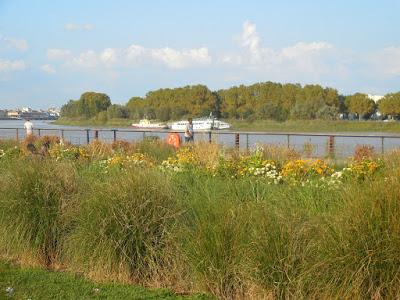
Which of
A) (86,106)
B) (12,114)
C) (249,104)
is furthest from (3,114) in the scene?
(249,104)

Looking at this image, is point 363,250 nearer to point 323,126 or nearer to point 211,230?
point 211,230

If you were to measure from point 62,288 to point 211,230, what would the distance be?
171 cm

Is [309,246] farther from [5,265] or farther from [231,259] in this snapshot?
[5,265]

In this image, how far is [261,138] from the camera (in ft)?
106

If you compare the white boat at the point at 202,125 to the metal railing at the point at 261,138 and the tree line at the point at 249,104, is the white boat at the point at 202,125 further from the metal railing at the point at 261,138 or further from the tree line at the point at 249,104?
the tree line at the point at 249,104

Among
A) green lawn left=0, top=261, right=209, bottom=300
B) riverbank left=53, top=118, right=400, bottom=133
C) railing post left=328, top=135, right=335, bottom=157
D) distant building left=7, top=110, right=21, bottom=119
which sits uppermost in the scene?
distant building left=7, top=110, right=21, bottom=119

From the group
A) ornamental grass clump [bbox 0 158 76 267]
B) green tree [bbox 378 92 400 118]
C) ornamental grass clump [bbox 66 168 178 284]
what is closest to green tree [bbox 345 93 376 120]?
green tree [bbox 378 92 400 118]

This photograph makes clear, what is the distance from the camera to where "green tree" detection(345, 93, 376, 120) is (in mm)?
84188

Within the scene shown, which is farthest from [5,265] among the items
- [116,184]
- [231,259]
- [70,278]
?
[231,259]

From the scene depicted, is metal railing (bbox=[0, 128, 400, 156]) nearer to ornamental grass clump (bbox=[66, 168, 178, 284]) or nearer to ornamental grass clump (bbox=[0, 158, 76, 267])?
ornamental grass clump (bbox=[0, 158, 76, 267])

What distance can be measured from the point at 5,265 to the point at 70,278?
103cm

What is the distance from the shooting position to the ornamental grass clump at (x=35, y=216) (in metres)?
7.01

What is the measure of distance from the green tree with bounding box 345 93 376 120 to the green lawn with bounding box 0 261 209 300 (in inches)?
3225

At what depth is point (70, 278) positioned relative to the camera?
6.39m
